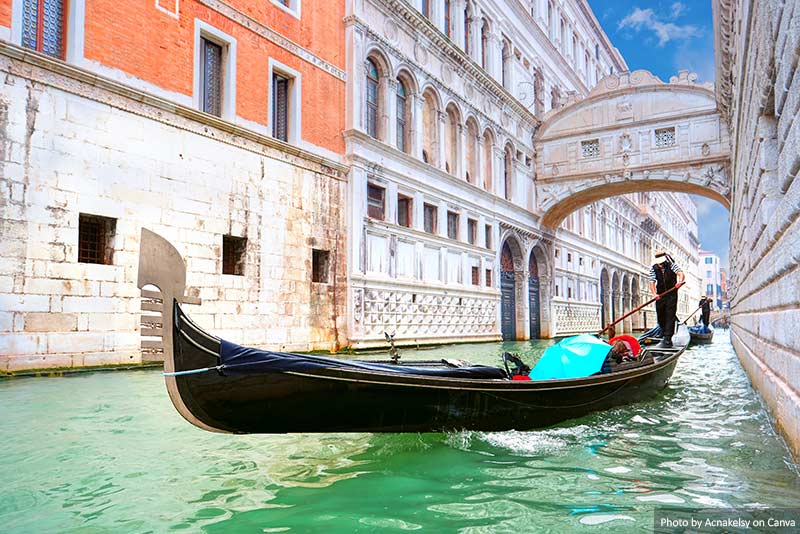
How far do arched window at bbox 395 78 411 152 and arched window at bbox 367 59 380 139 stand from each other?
34.0 inches

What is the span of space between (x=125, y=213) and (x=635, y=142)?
1489 centimetres

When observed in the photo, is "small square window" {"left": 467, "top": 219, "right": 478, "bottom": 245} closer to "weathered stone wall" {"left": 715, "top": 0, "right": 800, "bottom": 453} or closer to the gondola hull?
"weathered stone wall" {"left": 715, "top": 0, "right": 800, "bottom": 453}

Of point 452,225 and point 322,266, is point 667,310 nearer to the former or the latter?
point 322,266

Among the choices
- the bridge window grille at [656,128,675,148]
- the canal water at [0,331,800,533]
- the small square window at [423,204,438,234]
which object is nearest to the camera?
the canal water at [0,331,800,533]

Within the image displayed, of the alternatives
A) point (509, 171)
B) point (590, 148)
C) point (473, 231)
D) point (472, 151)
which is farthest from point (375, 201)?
point (590, 148)

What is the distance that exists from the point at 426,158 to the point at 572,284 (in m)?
10.8

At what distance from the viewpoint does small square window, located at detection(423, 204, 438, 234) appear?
14398mm

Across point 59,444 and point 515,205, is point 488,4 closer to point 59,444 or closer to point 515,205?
point 515,205

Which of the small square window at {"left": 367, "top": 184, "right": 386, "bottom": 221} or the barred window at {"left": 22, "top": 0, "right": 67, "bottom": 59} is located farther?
the small square window at {"left": 367, "top": 184, "right": 386, "bottom": 221}

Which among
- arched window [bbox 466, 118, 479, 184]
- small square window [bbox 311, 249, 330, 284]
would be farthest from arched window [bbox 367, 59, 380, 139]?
arched window [bbox 466, 118, 479, 184]

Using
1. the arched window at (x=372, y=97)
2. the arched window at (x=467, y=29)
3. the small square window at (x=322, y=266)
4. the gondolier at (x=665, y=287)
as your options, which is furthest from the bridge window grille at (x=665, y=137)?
the small square window at (x=322, y=266)

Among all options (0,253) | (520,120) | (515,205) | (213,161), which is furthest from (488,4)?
(0,253)

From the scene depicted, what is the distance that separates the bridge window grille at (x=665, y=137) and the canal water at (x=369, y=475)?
559 inches

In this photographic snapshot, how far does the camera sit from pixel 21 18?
22.2ft
